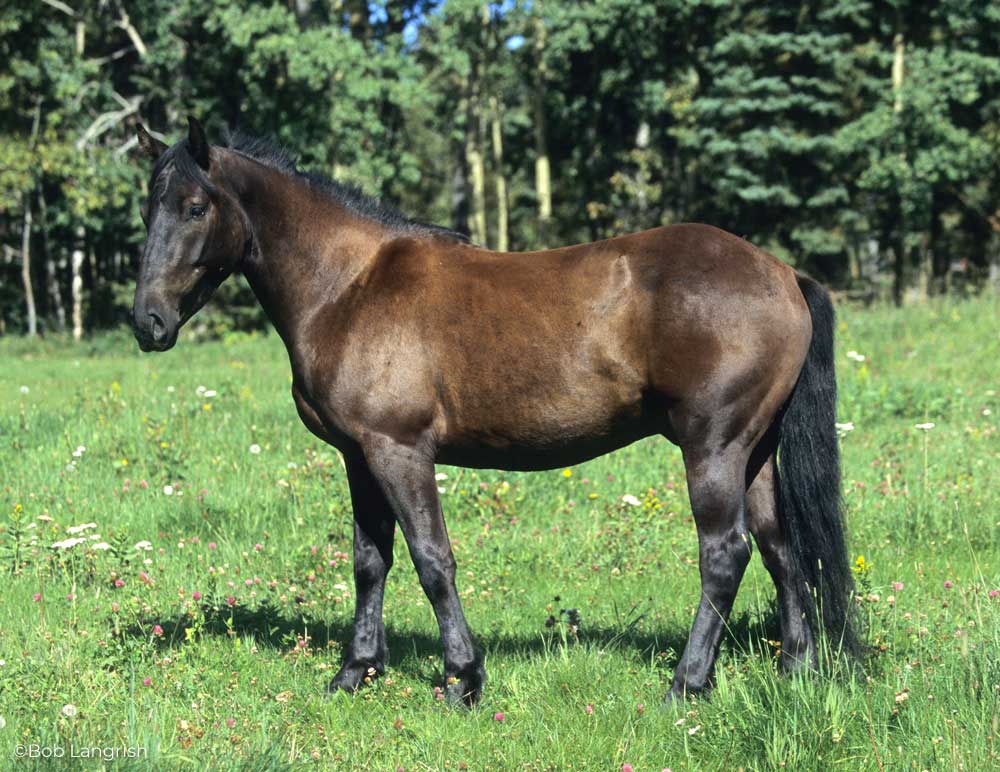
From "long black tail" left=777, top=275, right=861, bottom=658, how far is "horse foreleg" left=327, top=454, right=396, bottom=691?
192cm

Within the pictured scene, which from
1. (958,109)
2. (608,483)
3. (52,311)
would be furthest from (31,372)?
(958,109)

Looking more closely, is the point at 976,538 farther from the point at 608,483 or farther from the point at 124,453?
the point at 124,453

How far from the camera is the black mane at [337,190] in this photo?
5.10m

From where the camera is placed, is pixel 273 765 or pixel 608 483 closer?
pixel 273 765

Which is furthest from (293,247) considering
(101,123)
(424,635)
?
(101,123)

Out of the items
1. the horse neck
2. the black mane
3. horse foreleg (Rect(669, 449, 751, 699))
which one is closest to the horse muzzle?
the horse neck

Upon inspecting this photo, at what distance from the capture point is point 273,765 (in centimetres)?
352

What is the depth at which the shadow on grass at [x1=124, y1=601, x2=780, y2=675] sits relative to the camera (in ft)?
16.5

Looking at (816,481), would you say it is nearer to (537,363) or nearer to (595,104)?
(537,363)

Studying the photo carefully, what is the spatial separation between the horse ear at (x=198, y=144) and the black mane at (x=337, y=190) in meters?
0.37

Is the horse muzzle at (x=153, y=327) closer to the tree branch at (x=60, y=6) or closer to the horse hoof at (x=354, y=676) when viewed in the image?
the horse hoof at (x=354, y=676)

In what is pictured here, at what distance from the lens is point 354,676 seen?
4.87 m

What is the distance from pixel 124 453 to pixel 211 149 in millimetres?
4495

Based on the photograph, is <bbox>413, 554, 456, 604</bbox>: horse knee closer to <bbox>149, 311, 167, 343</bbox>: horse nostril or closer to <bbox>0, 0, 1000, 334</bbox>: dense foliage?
<bbox>149, 311, 167, 343</bbox>: horse nostril
